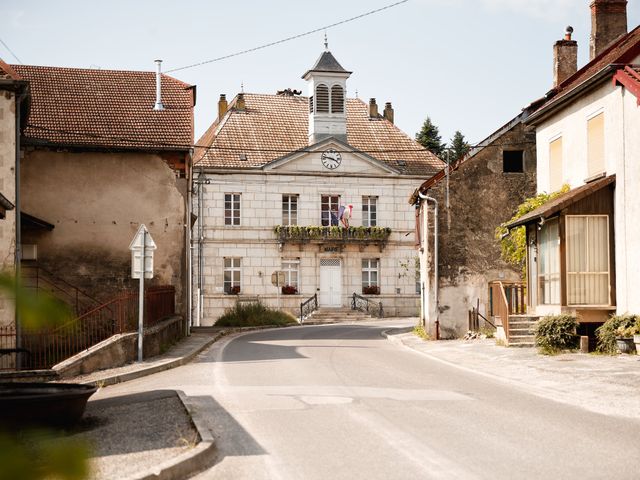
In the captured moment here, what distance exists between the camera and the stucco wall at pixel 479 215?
109 ft

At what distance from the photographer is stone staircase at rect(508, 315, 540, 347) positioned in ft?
82.7

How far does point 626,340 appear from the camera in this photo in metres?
20.3

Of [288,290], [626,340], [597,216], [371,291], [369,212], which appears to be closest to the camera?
[626,340]

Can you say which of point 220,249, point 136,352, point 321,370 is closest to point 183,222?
point 136,352

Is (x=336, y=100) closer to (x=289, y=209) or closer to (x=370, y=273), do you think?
(x=289, y=209)

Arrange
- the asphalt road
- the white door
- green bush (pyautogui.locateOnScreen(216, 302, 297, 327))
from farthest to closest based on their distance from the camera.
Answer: the white door → green bush (pyautogui.locateOnScreen(216, 302, 297, 327)) → the asphalt road

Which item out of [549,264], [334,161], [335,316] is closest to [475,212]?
[549,264]

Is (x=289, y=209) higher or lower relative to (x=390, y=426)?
higher

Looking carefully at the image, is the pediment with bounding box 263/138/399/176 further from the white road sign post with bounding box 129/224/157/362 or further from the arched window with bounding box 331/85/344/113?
the white road sign post with bounding box 129/224/157/362

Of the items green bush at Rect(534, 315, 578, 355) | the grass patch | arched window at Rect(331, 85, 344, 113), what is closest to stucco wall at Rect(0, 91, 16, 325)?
green bush at Rect(534, 315, 578, 355)

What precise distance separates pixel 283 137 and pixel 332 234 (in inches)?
268

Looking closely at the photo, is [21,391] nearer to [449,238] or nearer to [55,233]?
[55,233]

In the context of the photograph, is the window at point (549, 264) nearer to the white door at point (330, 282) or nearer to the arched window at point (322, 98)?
the white door at point (330, 282)

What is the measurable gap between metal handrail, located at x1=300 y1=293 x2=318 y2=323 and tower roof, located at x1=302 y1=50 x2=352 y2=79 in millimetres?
13207
